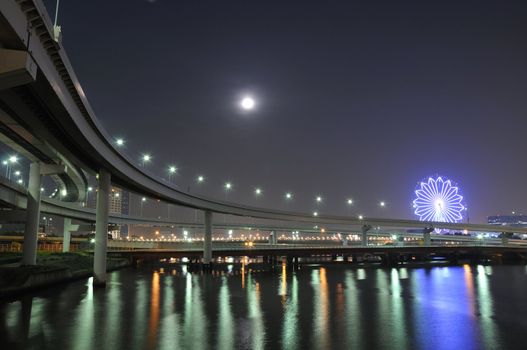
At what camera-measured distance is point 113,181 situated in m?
55.2

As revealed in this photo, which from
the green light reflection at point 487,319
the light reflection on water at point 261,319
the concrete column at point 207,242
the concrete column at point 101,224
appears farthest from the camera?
the concrete column at point 207,242

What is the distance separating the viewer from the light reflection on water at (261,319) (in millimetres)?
21922

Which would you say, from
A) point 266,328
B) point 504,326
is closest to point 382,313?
point 504,326

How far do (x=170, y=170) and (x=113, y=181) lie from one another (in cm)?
2520

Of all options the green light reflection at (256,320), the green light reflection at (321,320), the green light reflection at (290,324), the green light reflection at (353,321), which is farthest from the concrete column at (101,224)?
the green light reflection at (353,321)

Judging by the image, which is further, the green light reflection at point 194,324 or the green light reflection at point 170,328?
the green light reflection at point 194,324

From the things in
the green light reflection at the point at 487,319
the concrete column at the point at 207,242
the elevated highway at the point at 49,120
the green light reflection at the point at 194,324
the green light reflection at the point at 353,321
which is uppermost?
the elevated highway at the point at 49,120

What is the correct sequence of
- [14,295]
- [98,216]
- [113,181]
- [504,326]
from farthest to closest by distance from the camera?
1. [113,181]
2. [98,216]
3. [14,295]
4. [504,326]

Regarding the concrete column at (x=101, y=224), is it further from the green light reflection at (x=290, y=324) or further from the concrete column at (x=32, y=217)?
the green light reflection at (x=290, y=324)

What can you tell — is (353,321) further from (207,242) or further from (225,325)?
(207,242)

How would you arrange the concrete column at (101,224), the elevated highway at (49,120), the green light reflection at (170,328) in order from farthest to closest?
the concrete column at (101,224) → the green light reflection at (170,328) → the elevated highway at (49,120)

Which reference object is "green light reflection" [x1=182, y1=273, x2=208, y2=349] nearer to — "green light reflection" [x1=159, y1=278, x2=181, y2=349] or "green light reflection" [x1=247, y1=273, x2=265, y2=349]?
"green light reflection" [x1=159, y1=278, x2=181, y2=349]

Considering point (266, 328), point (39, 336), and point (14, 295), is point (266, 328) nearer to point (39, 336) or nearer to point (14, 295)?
point (39, 336)

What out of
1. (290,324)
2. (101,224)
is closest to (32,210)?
(101,224)
